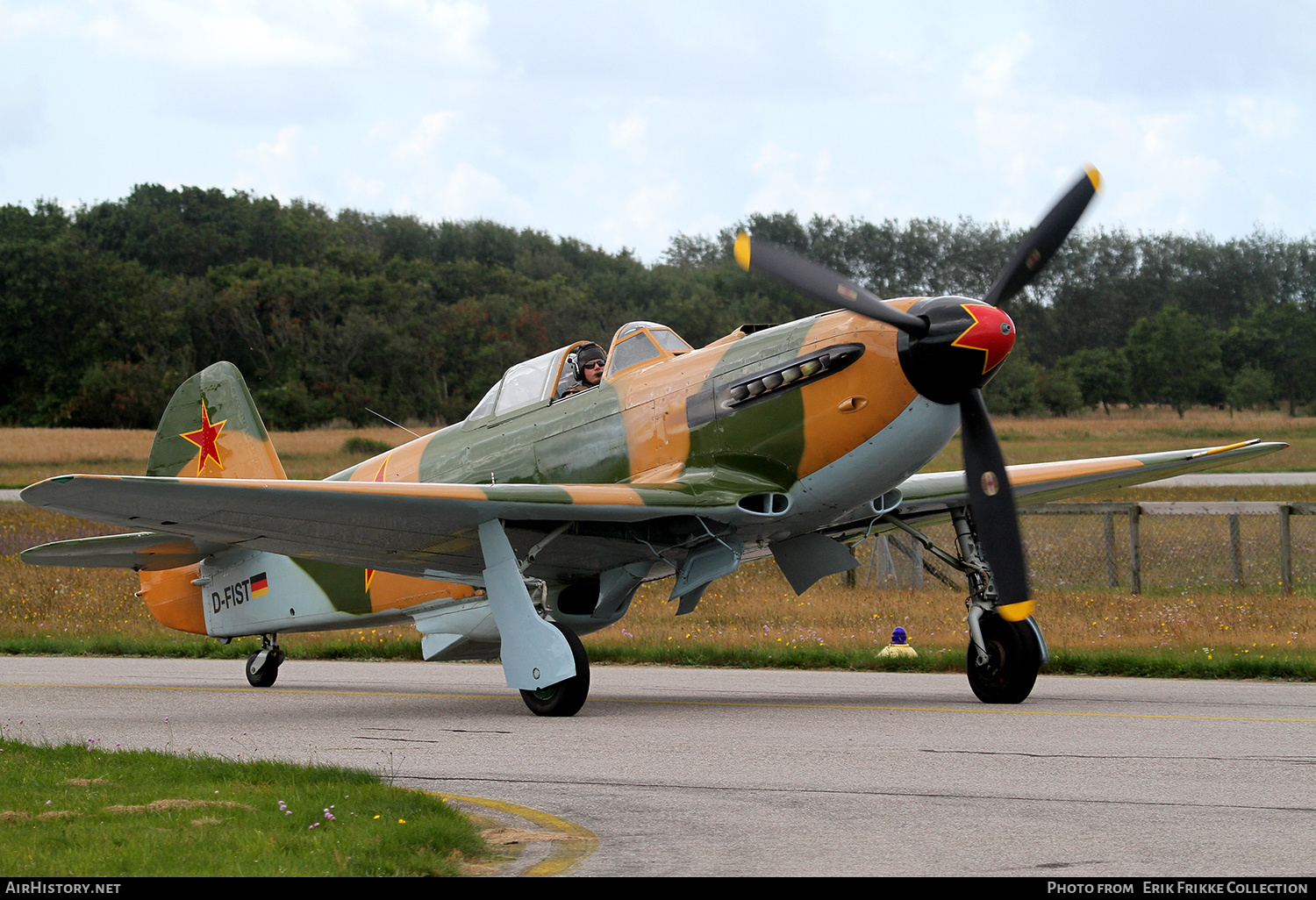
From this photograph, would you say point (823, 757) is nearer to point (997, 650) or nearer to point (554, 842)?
point (554, 842)

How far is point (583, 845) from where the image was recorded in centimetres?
518

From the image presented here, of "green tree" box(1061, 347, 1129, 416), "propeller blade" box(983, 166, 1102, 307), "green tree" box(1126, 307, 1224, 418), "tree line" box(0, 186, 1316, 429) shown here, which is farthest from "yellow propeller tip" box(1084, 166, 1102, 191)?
"green tree" box(1126, 307, 1224, 418)

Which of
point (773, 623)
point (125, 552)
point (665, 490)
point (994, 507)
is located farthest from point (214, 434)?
point (994, 507)

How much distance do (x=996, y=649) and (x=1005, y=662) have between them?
0.15 m

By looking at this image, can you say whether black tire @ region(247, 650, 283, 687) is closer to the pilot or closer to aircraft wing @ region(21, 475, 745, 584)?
aircraft wing @ region(21, 475, 745, 584)

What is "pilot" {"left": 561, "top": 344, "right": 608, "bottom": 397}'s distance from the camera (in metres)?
11.1

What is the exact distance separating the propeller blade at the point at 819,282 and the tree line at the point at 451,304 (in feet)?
158

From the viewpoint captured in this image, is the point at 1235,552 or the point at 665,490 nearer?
the point at 665,490

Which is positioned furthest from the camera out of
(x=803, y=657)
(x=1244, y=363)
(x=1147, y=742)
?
(x=1244, y=363)

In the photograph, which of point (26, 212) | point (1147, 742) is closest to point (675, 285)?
point (26, 212)

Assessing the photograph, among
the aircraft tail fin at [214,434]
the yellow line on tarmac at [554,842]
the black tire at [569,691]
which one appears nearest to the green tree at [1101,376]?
the aircraft tail fin at [214,434]

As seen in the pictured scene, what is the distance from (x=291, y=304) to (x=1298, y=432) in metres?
51.4

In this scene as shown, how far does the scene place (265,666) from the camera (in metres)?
12.8

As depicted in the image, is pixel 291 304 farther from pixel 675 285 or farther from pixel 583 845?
pixel 583 845
